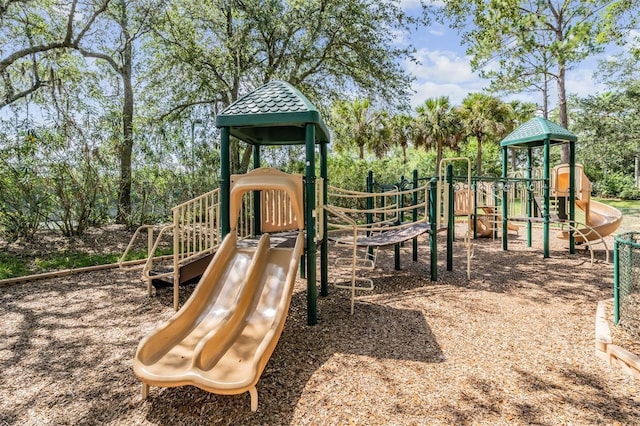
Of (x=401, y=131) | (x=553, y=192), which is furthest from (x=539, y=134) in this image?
(x=401, y=131)

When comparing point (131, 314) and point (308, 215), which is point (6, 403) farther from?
point (308, 215)

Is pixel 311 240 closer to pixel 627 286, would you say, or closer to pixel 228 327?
pixel 228 327

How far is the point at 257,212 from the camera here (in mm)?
5648

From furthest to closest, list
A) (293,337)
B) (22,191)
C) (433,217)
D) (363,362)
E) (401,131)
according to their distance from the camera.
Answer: (401,131) → (22,191) → (433,217) → (293,337) → (363,362)

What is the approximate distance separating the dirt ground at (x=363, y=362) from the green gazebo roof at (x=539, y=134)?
3.78 meters

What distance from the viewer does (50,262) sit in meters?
6.66

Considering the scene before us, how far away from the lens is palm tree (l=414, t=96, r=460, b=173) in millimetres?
22141

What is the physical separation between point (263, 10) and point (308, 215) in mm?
6479

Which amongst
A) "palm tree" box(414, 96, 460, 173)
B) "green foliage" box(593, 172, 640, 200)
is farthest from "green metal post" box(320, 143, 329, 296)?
"green foliage" box(593, 172, 640, 200)

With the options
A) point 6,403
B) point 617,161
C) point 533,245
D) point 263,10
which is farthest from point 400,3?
point 617,161

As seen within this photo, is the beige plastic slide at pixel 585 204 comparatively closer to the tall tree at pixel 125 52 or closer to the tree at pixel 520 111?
the tall tree at pixel 125 52

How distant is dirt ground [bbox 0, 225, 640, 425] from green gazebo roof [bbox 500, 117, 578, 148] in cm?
378

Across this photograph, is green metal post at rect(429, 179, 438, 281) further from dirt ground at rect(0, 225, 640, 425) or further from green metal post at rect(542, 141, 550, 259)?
green metal post at rect(542, 141, 550, 259)

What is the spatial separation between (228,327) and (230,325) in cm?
4
